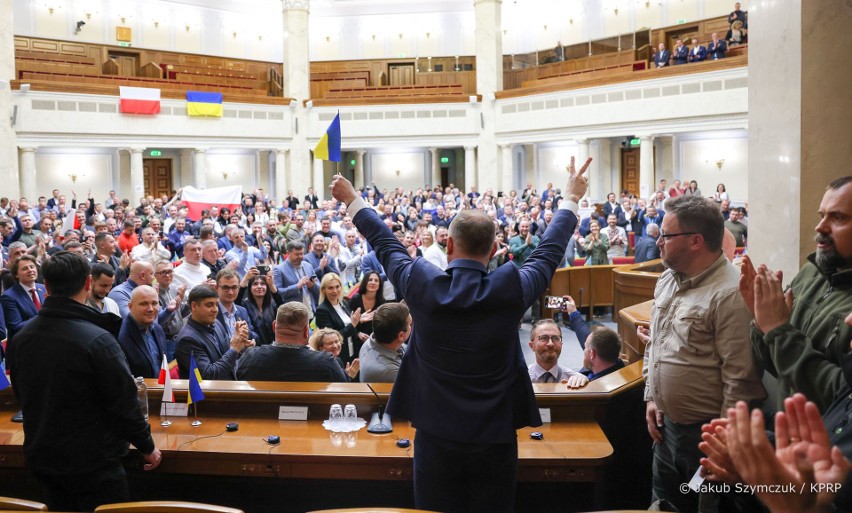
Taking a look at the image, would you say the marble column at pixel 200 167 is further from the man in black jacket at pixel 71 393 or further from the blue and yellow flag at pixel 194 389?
the man in black jacket at pixel 71 393

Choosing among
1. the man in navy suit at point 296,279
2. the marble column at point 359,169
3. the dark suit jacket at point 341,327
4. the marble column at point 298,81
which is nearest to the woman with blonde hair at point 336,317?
the dark suit jacket at point 341,327

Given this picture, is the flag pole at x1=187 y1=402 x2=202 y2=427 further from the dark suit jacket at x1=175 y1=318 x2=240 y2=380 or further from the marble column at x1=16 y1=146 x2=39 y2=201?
the marble column at x1=16 y1=146 x2=39 y2=201

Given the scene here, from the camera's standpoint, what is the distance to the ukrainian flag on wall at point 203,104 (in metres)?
22.9

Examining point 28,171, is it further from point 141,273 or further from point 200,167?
point 141,273

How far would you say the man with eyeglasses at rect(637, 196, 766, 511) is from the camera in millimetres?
2792

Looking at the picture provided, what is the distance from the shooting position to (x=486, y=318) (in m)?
2.65

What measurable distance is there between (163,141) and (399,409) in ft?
71.0

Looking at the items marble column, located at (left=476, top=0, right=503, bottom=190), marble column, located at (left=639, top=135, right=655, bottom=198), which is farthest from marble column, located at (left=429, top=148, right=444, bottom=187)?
marble column, located at (left=639, top=135, right=655, bottom=198)

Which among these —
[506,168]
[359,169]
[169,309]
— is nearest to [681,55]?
[506,168]

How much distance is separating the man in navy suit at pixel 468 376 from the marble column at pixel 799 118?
5.45 ft

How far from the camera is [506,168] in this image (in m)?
24.5

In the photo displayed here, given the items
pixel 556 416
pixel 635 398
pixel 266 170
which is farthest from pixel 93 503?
pixel 266 170

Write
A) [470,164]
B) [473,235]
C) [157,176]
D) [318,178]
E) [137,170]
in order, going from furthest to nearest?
[157,176], [318,178], [470,164], [137,170], [473,235]

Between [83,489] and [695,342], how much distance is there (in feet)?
8.36
